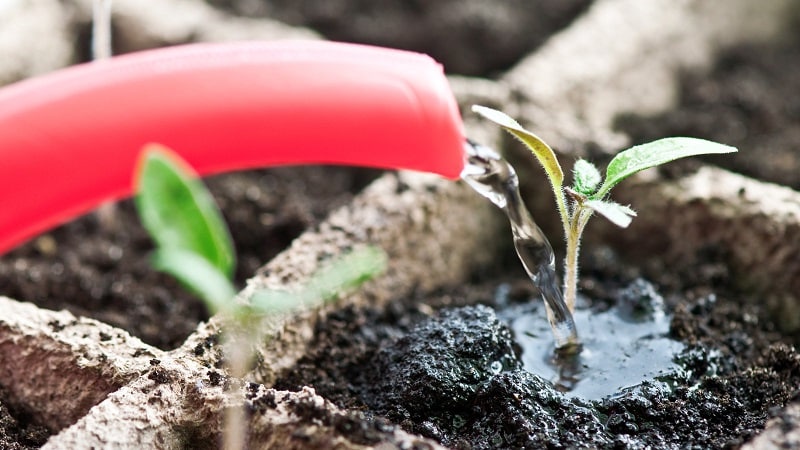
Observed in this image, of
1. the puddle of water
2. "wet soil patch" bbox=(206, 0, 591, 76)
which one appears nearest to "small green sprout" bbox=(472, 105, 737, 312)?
the puddle of water

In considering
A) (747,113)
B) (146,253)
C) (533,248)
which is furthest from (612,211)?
(747,113)

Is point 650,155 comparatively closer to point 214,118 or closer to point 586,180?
point 586,180

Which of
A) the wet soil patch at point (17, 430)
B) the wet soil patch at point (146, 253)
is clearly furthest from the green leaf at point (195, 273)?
the wet soil patch at point (146, 253)

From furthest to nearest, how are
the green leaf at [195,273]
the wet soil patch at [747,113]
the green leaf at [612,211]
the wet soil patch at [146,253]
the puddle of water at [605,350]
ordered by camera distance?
the wet soil patch at [747,113], the wet soil patch at [146,253], the puddle of water at [605,350], the green leaf at [612,211], the green leaf at [195,273]

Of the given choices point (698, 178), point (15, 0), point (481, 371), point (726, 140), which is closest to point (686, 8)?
point (726, 140)

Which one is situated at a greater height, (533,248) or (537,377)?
(533,248)

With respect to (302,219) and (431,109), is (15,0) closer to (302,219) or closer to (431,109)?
(302,219)

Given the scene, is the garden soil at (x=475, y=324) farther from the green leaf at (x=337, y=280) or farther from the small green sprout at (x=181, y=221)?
the small green sprout at (x=181, y=221)
